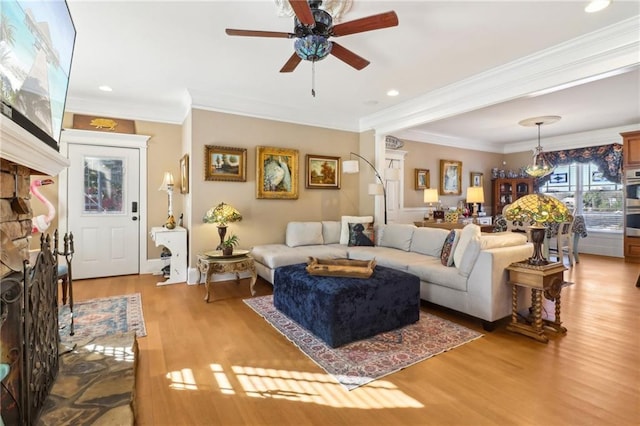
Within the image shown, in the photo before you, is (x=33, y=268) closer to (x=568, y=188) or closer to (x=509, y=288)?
(x=509, y=288)

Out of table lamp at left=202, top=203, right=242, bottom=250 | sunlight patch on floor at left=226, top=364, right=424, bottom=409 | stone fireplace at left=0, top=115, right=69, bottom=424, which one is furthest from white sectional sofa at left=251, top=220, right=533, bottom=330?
stone fireplace at left=0, top=115, right=69, bottom=424

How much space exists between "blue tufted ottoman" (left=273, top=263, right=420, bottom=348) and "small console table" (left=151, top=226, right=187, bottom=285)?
2.06 metres

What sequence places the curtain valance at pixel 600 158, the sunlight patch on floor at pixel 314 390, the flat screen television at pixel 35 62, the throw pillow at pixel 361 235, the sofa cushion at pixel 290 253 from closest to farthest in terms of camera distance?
the flat screen television at pixel 35 62 → the sunlight patch on floor at pixel 314 390 → the sofa cushion at pixel 290 253 → the throw pillow at pixel 361 235 → the curtain valance at pixel 600 158

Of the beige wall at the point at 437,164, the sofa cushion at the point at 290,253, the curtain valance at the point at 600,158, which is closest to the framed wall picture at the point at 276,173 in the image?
the sofa cushion at the point at 290,253

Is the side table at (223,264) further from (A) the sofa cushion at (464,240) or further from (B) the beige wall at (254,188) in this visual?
(A) the sofa cushion at (464,240)

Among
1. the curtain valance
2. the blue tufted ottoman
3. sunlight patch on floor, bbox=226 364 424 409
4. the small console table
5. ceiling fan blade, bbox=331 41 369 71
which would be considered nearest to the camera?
sunlight patch on floor, bbox=226 364 424 409

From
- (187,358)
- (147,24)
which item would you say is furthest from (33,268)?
(147,24)

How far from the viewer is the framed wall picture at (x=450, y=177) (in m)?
7.20

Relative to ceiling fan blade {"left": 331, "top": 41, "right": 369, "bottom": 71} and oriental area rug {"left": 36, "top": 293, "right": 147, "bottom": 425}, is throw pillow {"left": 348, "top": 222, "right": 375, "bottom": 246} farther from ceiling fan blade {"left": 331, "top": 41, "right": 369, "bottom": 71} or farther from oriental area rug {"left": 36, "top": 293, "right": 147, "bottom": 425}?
oriental area rug {"left": 36, "top": 293, "right": 147, "bottom": 425}

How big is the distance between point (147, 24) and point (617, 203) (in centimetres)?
883

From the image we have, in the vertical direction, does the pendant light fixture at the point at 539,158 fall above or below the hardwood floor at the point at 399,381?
above

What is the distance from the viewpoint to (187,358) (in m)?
2.37

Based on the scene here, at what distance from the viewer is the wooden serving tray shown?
292 centimetres

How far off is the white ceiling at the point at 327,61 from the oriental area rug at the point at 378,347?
2607 millimetres
